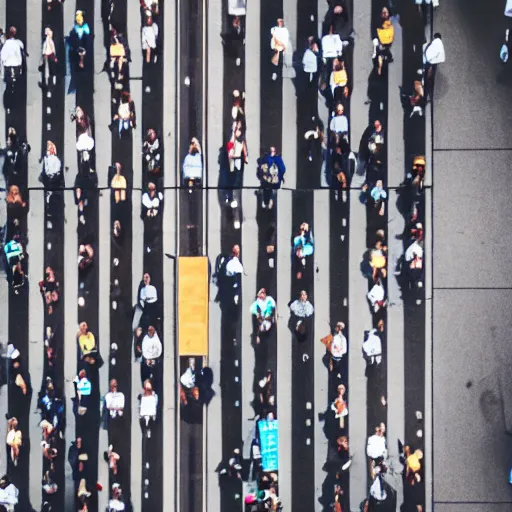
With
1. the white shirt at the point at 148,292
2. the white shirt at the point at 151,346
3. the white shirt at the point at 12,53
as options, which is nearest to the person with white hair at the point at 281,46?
the white shirt at the point at 148,292

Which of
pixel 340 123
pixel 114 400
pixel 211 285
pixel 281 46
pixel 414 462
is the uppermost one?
pixel 281 46

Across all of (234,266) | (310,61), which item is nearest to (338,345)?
(234,266)

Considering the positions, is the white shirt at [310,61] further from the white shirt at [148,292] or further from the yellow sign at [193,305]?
the white shirt at [148,292]

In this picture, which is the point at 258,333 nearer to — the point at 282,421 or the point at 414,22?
the point at 282,421

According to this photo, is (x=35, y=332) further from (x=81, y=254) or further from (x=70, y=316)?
(x=81, y=254)

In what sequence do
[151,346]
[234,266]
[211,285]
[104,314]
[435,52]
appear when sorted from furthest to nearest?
[104,314]
[211,285]
[151,346]
[234,266]
[435,52]

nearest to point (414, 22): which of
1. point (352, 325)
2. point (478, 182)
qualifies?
point (478, 182)

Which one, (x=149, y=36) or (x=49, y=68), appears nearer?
(x=149, y=36)

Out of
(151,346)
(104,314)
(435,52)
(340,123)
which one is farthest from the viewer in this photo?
(104,314)
